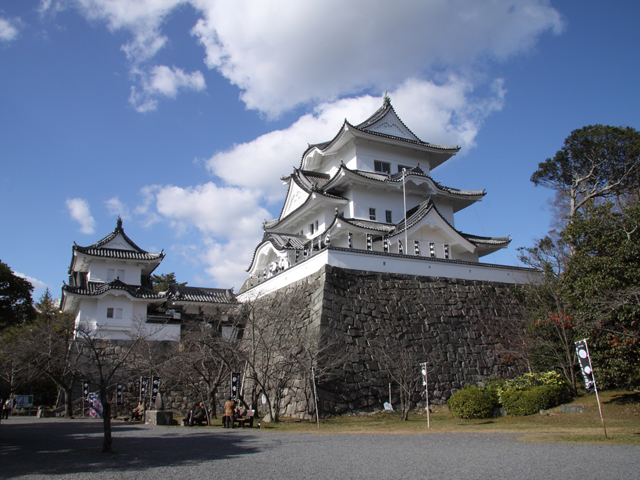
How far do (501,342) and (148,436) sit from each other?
1479 cm

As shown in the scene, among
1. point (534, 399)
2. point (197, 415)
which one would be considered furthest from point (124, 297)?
point (534, 399)

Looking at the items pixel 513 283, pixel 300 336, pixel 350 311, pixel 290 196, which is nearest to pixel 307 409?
pixel 300 336

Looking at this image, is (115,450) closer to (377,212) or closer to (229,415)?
(229,415)

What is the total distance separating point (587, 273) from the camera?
13695mm

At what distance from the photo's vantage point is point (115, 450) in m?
9.80

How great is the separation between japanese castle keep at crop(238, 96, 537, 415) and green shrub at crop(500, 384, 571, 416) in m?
2.73

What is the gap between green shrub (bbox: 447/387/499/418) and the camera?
15875 mm

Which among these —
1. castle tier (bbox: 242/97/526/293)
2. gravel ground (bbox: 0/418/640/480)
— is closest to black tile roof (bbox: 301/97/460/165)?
castle tier (bbox: 242/97/526/293)

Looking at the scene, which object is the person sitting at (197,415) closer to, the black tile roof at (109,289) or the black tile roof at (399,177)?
the black tile roof at (109,289)

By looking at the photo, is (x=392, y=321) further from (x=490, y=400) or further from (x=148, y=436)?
(x=148, y=436)

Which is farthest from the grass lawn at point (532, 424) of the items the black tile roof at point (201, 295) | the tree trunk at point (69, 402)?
the black tile roof at point (201, 295)

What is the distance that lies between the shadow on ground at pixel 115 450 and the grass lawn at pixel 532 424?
2.95 metres

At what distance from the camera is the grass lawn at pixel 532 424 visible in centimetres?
1106

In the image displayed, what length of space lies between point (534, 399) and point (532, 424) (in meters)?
1.71
